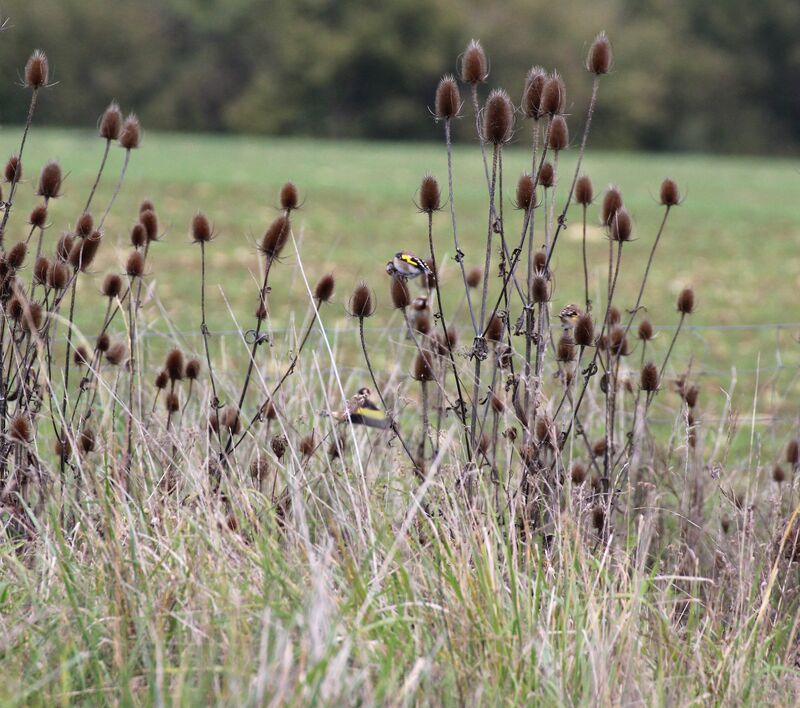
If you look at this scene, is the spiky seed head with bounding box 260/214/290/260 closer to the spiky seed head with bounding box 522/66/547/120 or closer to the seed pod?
the spiky seed head with bounding box 522/66/547/120

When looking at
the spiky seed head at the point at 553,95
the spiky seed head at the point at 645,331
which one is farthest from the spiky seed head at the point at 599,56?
the spiky seed head at the point at 645,331

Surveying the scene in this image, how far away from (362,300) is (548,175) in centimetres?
61

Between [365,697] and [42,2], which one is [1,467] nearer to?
[365,697]

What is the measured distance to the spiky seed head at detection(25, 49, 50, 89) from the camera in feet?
9.68

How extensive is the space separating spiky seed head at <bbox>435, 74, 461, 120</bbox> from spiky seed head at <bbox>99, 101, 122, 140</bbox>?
835mm

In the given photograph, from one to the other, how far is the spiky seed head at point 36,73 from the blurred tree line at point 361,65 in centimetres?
4462

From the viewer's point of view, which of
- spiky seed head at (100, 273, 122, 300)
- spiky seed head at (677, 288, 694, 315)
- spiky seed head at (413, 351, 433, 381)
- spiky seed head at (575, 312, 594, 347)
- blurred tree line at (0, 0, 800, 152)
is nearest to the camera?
spiky seed head at (575, 312, 594, 347)

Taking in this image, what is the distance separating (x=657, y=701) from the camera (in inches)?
87.4

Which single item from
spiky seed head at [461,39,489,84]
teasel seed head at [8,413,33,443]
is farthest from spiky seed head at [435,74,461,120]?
teasel seed head at [8,413,33,443]

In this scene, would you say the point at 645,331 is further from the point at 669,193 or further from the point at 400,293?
the point at 400,293

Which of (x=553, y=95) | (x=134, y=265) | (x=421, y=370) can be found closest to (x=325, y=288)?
(x=421, y=370)

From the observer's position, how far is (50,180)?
9.86 ft

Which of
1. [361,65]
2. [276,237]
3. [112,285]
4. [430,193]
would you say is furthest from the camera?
[361,65]

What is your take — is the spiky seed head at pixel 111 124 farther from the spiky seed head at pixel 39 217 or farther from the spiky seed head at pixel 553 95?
the spiky seed head at pixel 553 95
